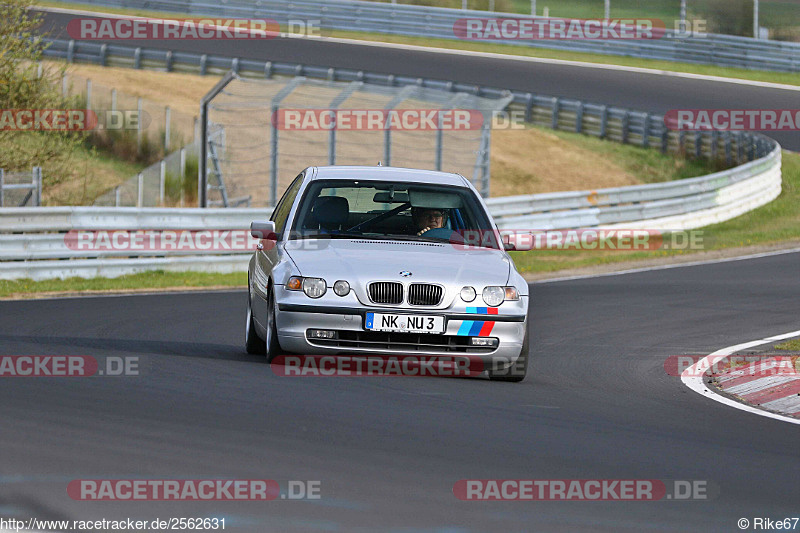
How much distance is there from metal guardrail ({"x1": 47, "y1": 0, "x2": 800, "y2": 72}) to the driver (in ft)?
117

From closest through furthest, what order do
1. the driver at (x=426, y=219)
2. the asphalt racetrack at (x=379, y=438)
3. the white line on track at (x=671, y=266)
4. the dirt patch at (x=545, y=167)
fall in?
the asphalt racetrack at (x=379, y=438)
the driver at (x=426, y=219)
the white line on track at (x=671, y=266)
the dirt patch at (x=545, y=167)

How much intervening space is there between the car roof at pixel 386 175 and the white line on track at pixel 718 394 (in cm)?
238

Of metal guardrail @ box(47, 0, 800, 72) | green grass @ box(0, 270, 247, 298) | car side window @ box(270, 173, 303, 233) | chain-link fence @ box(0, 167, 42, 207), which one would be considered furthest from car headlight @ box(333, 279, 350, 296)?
metal guardrail @ box(47, 0, 800, 72)

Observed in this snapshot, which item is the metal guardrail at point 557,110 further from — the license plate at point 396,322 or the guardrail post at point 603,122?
the license plate at point 396,322

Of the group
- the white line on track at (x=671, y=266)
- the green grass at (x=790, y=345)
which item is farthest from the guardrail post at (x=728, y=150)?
the green grass at (x=790, y=345)

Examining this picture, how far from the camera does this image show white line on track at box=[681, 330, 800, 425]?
9.17 m

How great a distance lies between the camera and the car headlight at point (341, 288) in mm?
9483

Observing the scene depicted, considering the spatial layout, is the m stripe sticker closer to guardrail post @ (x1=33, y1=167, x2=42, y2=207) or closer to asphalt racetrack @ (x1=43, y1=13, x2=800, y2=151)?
guardrail post @ (x1=33, y1=167, x2=42, y2=207)

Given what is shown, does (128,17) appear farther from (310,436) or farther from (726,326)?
(310,436)

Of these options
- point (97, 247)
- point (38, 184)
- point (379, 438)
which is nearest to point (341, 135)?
point (38, 184)

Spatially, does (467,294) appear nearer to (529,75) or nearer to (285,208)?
(285,208)

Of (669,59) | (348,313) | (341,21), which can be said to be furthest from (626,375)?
(341,21)

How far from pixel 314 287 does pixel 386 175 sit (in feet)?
5.44

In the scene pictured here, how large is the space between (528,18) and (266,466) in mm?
42571
